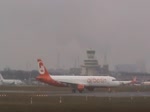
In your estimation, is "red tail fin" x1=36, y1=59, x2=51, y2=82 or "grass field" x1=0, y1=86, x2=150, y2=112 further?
"red tail fin" x1=36, y1=59, x2=51, y2=82

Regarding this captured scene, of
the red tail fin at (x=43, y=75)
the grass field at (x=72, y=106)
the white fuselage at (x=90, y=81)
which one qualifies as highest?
the red tail fin at (x=43, y=75)

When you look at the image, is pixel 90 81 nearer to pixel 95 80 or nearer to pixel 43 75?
pixel 95 80

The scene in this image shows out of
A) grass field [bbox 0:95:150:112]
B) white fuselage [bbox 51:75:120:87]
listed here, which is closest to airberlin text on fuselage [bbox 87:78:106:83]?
white fuselage [bbox 51:75:120:87]

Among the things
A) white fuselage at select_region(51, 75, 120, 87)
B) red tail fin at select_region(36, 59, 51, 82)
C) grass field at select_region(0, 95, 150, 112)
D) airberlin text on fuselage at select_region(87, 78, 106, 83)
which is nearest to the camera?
grass field at select_region(0, 95, 150, 112)

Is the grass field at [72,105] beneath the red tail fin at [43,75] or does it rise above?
beneath

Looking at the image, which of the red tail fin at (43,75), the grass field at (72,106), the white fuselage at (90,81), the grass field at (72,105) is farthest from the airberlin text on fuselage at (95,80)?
the grass field at (72,106)

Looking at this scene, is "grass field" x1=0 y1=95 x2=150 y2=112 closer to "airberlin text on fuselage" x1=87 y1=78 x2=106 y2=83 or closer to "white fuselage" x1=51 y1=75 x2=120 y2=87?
"white fuselage" x1=51 y1=75 x2=120 y2=87

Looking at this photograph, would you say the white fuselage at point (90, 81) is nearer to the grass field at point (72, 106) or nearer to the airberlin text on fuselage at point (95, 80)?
the airberlin text on fuselage at point (95, 80)

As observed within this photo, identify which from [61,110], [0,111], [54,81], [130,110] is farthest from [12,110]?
[54,81]

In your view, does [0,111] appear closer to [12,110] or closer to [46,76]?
[12,110]

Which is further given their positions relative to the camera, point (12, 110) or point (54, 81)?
point (54, 81)

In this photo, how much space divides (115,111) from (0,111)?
9.73 m

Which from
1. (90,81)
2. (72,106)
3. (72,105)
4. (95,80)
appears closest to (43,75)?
(90,81)

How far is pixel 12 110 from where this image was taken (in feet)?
123
